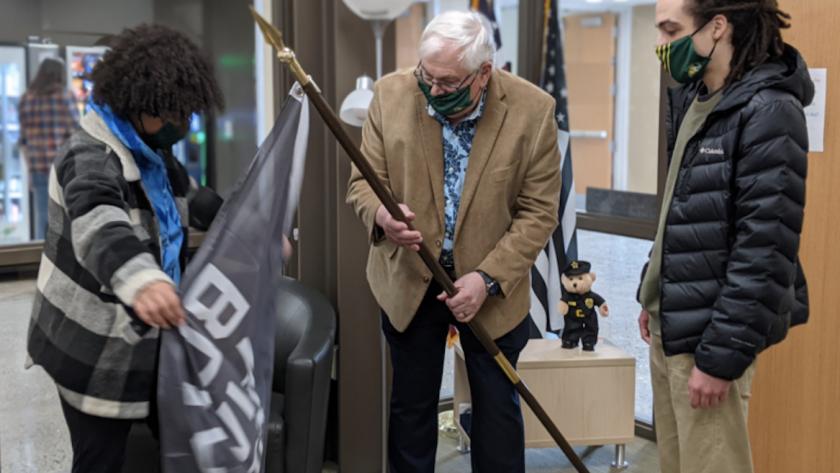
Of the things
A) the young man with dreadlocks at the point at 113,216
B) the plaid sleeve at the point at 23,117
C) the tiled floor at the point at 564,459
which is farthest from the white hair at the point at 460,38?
the plaid sleeve at the point at 23,117

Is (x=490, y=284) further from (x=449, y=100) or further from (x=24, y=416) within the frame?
(x=24, y=416)

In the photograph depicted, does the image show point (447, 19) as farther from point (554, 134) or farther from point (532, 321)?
point (532, 321)

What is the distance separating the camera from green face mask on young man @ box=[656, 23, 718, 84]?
196cm

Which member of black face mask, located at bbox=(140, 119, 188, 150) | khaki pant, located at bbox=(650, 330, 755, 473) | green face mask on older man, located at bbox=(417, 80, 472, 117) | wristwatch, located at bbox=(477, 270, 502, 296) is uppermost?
green face mask on older man, located at bbox=(417, 80, 472, 117)

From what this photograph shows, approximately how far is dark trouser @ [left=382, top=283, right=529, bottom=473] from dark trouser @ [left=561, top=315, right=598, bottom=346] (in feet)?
2.71

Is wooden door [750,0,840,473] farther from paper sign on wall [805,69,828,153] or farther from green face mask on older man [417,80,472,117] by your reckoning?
green face mask on older man [417,80,472,117]

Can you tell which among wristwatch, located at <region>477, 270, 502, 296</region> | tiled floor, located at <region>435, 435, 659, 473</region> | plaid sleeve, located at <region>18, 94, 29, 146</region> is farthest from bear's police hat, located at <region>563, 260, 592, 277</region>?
plaid sleeve, located at <region>18, 94, 29, 146</region>

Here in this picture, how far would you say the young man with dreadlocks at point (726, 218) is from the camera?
6.03 ft

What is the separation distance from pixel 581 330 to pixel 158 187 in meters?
1.85

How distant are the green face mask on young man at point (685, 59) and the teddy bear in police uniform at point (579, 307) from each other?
4.58 feet

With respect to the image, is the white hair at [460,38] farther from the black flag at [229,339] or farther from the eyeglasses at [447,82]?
the black flag at [229,339]

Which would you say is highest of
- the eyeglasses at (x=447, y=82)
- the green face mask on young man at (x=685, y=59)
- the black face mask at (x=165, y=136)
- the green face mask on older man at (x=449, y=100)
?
the green face mask on young man at (x=685, y=59)

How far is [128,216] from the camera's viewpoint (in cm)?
189

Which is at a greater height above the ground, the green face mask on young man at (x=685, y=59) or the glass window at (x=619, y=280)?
the green face mask on young man at (x=685, y=59)
